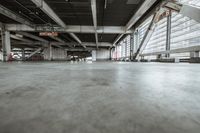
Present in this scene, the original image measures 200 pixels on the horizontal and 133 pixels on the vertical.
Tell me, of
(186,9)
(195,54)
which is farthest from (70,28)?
(195,54)

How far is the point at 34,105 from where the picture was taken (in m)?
0.84

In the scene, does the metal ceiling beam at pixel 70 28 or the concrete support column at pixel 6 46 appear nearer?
the metal ceiling beam at pixel 70 28

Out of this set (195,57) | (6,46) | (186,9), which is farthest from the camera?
(6,46)

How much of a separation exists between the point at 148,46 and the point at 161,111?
11796 millimetres

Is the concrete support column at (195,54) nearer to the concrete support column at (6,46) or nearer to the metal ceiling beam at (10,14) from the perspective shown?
the metal ceiling beam at (10,14)

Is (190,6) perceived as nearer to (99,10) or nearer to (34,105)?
(99,10)

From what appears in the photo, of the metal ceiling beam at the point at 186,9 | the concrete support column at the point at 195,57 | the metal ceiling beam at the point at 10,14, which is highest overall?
the metal ceiling beam at the point at 10,14

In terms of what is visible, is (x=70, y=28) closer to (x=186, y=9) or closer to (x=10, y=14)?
(x=10, y=14)

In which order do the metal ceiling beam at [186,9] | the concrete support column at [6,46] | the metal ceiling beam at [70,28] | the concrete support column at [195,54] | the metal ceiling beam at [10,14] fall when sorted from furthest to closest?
the concrete support column at [6,46], the metal ceiling beam at [70,28], the metal ceiling beam at [10,14], the concrete support column at [195,54], the metal ceiling beam at [186,9]

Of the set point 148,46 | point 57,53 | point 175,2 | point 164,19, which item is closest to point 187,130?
point 175,2

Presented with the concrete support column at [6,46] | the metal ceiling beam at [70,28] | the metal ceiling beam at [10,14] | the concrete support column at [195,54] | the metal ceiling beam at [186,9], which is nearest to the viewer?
the metal ceiling beam at [186,9]

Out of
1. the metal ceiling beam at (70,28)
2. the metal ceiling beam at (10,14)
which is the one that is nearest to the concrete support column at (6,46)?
the metal ceiling beam at (70,28)

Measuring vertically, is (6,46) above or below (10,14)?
below

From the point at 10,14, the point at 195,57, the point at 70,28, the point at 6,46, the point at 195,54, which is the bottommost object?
the point at 195,57
